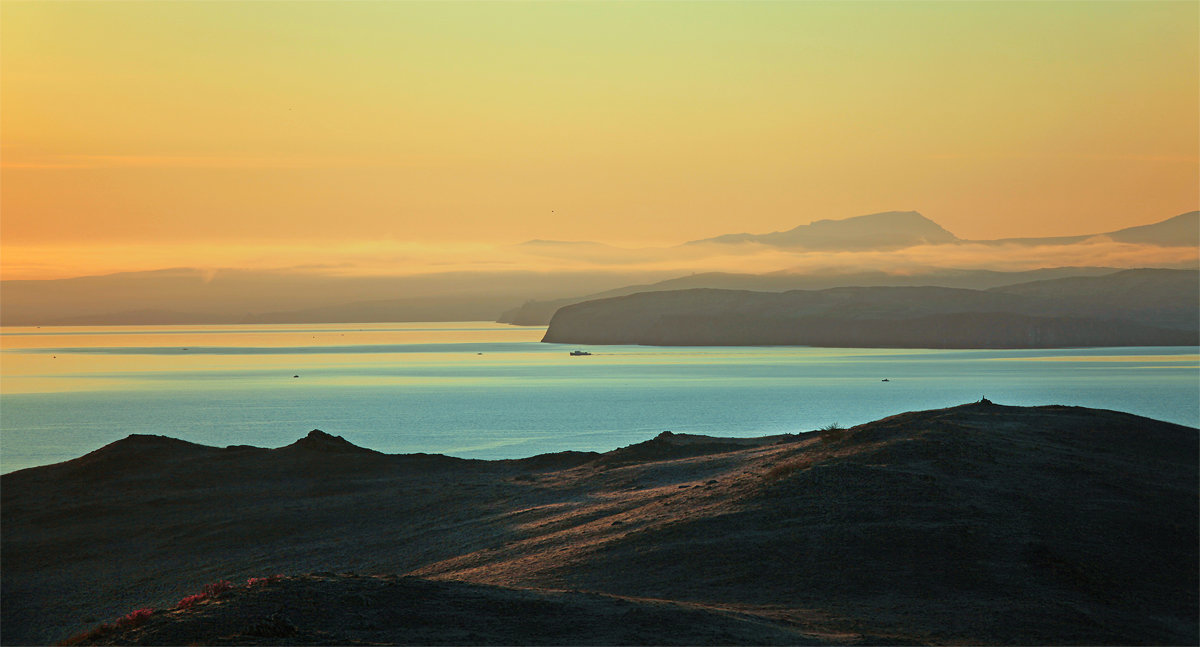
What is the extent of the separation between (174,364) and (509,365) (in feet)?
199

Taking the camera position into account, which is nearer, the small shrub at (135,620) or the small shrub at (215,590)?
the small shrub at (135,620)

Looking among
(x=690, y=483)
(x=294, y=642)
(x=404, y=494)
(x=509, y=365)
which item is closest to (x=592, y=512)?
(x=690, y=483)

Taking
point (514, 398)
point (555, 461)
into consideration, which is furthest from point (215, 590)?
point (514, 398)

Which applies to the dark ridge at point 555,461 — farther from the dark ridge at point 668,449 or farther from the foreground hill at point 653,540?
the dark ridge at point 668,449

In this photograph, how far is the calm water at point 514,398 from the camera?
7625cm

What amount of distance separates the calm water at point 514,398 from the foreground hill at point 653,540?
24.9m

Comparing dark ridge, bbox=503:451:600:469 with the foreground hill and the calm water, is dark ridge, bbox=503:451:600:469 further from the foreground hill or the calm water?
the calm water

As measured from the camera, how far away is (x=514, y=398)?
360 feet

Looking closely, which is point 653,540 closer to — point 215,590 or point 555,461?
point 215,590

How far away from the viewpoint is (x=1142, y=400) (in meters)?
100

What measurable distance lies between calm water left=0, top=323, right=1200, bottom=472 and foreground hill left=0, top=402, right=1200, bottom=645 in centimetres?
2491

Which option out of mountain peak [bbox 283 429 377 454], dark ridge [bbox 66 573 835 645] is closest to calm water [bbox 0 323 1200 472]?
mountain peak [bbox 283 429 377 454]

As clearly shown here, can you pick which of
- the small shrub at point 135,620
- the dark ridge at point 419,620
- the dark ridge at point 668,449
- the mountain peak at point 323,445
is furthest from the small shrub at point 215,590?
the mountain peak at point 323,445

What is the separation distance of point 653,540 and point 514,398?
86615mm
